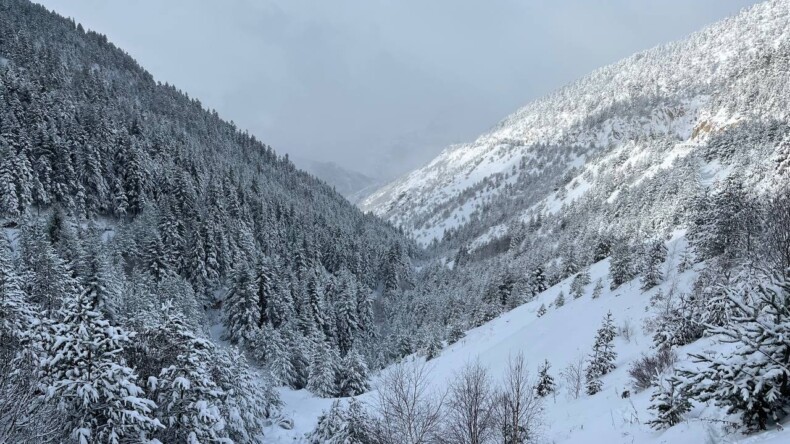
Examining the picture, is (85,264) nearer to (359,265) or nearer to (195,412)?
(195,412)

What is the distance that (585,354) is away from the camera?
2220 cm

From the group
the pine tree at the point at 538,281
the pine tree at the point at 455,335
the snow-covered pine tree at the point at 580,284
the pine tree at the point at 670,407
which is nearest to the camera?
the pine tree at the point at 670,407

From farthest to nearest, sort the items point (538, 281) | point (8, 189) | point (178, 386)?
point (538, 281)
point (8, 189)
point (178, 386)

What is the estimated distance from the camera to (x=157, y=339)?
600 inches

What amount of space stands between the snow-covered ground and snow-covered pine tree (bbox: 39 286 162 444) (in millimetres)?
13207

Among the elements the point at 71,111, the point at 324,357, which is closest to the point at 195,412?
the point at 324,357

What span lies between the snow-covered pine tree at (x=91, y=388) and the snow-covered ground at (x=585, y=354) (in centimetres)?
1321

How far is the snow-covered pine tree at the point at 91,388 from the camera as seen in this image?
11.6 m

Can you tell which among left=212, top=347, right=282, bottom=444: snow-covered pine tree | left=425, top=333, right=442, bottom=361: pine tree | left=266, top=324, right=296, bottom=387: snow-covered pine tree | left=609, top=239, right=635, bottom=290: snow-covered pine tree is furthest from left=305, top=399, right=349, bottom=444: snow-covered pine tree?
left=609, top=239, right=635, bottom=290: snow-covered pine tree

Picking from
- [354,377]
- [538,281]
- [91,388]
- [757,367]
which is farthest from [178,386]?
[538,281]

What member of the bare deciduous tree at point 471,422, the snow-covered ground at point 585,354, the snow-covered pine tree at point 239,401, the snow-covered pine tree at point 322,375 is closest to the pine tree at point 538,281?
the snow-covered ground at point 585,354

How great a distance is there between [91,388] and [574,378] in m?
19.3

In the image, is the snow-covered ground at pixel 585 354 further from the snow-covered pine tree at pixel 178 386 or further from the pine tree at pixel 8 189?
the pine tree at pixel 8 189

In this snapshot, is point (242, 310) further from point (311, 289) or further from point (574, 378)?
point (574, 378)
